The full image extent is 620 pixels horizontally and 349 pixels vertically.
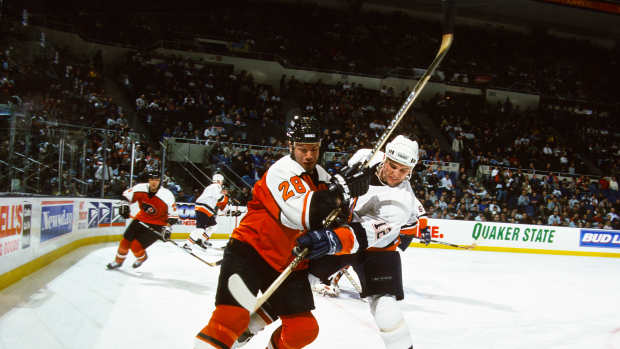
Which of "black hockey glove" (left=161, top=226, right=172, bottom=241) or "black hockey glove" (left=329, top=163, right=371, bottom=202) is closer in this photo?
"black hockey glove" (left=329, top=163, right=371, bottom=202)

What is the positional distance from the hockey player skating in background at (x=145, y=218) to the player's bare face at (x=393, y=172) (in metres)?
4.50

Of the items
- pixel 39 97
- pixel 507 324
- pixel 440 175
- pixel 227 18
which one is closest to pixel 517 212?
pixel 440 175

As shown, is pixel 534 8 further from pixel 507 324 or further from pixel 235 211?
pixel 507 324

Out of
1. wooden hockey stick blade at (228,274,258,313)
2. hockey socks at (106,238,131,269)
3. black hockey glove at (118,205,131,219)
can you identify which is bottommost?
hockey socks at (106,238,131,269)

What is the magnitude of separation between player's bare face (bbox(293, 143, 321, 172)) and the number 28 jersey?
1.5 inches

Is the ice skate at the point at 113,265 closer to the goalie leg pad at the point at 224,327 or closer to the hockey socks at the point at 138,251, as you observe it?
the hockey socks at the point at 138,251

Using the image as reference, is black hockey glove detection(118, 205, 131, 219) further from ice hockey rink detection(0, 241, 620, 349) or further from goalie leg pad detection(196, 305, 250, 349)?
goalie leg pad detection(196, 305, 250, 349)

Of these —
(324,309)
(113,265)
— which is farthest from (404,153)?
(113,265)

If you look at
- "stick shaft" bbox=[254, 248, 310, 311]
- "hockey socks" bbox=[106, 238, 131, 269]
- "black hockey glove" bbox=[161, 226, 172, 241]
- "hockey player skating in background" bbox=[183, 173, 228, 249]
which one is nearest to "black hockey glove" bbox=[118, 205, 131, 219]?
Answer: "hockey socks" bbox=[106, 238, 131, 269]

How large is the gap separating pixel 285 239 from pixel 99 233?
7.30m

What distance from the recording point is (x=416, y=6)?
2083 cm

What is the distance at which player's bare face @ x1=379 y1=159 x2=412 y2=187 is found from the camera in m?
2.75

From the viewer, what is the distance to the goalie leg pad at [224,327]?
1992mm

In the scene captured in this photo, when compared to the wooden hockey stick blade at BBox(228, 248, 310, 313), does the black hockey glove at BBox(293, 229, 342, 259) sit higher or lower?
higher
